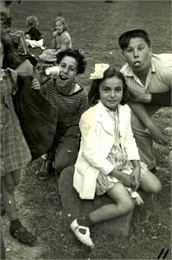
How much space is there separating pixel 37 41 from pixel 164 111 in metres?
3.90

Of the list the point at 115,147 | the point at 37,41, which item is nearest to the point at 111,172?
the point at 115,147

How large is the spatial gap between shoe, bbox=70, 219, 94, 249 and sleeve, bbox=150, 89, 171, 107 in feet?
4.68

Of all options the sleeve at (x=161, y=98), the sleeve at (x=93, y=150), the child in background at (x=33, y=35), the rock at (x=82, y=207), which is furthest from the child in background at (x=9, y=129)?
the child in background at (x=33, y=35)

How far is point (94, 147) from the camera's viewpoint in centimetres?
326

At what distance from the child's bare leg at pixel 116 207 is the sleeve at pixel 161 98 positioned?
108 cm

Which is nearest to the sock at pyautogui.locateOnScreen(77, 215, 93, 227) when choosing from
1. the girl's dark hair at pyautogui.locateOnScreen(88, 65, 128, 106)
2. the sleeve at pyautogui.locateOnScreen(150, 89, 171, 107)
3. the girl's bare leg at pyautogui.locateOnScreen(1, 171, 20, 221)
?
the girl's bare leg at pyautogui.locateOnScreen(1, 171, 20, 221)

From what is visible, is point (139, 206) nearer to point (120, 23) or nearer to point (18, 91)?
point (18, 91)

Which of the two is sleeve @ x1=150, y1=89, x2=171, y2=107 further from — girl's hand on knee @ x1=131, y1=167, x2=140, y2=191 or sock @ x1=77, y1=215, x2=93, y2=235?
sock @ x1=77, y1=215, x2=93, y2=235

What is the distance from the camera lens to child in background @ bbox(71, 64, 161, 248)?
323cm

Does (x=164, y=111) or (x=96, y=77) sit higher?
(x=96, y=77)

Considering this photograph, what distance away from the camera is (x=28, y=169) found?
4.27 meters

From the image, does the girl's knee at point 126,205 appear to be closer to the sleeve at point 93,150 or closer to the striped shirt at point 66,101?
the sleeve at point 93,150

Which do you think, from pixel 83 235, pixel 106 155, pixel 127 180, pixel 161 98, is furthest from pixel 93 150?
pixel 161 98

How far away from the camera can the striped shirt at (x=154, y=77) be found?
3.91 meters
